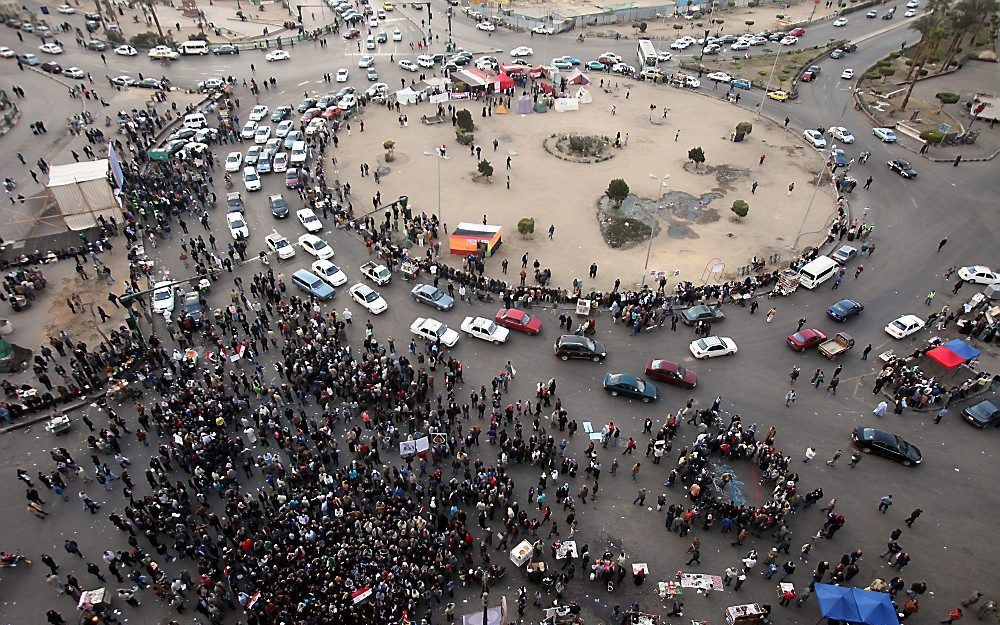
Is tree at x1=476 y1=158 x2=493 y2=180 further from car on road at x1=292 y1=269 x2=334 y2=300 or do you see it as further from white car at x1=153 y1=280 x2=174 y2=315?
white car at x1=153 y1=280 x2=174 y2=315

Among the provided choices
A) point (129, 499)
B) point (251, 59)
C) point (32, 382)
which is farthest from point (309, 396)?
point (251, 59)

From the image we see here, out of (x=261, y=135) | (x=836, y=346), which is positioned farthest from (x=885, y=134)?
(x=261, y=135)

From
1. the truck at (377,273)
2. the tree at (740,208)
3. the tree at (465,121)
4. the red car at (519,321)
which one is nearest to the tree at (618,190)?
the tree at (740,208)

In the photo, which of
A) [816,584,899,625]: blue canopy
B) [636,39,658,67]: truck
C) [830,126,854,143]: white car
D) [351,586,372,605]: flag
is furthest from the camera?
[636,39,658,67]: truck

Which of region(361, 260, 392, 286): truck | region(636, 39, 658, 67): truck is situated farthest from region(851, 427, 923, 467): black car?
region(636, 39, 658, 67): truck

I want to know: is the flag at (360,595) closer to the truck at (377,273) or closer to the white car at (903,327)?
the truck at (377,273)
